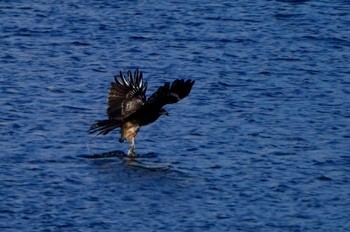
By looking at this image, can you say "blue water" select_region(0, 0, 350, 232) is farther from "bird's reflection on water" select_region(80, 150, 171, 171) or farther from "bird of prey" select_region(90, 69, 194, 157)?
"bird of prey" select_region(90, 69, 194, 157)

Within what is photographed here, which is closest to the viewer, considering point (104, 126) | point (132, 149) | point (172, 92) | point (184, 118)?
point (172, 92)

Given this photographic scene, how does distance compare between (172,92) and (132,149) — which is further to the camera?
(132,149)

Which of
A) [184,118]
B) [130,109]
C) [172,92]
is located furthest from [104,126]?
[184,118]

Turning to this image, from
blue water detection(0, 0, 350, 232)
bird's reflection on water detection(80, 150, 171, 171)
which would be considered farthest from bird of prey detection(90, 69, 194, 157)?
blue water detection(0, 0, 350, 232)

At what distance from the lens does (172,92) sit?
1911 centimetres

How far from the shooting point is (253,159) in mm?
19703

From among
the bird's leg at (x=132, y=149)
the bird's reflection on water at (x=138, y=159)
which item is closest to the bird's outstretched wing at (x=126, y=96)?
the bird's leg at (x=132, y=149)

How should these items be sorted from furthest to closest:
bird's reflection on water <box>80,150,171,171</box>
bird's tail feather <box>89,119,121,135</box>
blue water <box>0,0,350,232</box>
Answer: bird's tail feather <box>89,119,121,135</box> → bird's reflection on water <box>80,150,171,171</box> → blue water <box>0,0,350,232</box>

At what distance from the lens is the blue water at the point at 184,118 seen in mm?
17438

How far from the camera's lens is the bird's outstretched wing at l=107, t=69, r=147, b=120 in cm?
1984

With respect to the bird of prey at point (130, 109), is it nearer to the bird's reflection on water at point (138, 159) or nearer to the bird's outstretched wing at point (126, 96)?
the bird's outstretched wing at point (126, 96)

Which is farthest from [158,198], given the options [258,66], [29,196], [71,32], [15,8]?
[15,8]

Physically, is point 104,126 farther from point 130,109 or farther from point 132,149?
point 132,149

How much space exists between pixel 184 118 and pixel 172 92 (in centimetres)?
270
